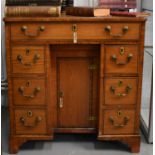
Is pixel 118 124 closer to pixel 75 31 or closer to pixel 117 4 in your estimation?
pixel 75 31

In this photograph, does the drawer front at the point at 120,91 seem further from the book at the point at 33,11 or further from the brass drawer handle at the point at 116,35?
the book at the point at 33,11

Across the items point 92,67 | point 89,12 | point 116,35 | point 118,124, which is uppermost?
point 89,12

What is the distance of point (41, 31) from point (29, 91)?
36 centimetres

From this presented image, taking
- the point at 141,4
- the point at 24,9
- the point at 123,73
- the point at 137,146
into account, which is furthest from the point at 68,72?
the point at 141,4

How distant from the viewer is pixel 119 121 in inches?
70.4

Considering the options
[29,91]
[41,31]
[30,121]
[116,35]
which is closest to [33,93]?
[29,91]

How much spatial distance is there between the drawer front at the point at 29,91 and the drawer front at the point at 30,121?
0.06m

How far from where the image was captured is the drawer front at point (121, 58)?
5.49 feet

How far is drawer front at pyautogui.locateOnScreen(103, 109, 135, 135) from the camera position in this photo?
1.77m

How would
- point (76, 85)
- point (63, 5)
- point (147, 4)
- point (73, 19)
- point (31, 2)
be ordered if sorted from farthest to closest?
point (147, 4), point (63, 5), point (76, 85), point (31, 2), point (73, 19)

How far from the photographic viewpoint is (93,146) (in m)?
1.92

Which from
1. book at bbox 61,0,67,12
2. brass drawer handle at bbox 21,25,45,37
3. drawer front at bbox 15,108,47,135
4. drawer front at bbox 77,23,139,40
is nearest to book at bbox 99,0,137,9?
book at bbox 61,0,67,12

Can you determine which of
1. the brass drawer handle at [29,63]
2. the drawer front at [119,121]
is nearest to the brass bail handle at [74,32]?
the brass drawer handle at [29,63]

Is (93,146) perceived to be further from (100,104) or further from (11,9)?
(11,9)
